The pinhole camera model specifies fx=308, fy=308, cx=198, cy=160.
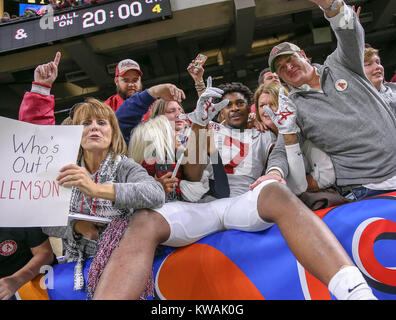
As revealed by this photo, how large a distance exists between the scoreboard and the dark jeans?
3.02 meters

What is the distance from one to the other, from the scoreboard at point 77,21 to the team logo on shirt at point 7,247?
2845 mm

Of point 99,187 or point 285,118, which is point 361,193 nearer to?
point 285,118

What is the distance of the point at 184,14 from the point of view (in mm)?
3832

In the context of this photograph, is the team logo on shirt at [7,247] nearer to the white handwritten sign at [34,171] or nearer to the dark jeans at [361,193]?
the white handwritten sign at [34,171]

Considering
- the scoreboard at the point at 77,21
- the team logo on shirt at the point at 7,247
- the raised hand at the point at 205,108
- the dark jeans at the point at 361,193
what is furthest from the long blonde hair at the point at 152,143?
the scoreboard at the point at 77,21

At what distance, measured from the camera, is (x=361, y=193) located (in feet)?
4.08

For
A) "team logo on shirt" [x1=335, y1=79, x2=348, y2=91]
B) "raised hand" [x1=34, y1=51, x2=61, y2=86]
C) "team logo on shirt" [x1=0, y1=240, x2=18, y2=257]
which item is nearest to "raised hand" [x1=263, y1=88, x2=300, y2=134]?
"team logo on shirt" [x1=335, y1=79, x2=348, y2=91]

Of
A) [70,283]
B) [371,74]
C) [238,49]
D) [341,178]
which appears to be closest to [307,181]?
[341,178]

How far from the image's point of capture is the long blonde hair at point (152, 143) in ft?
4.67

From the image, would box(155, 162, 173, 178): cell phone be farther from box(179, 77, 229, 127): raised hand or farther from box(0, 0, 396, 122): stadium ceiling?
box(0, 0, 396, 122): stadium ceiling

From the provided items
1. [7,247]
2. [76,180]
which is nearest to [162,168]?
[76,180]

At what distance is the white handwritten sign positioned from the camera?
1009mm
